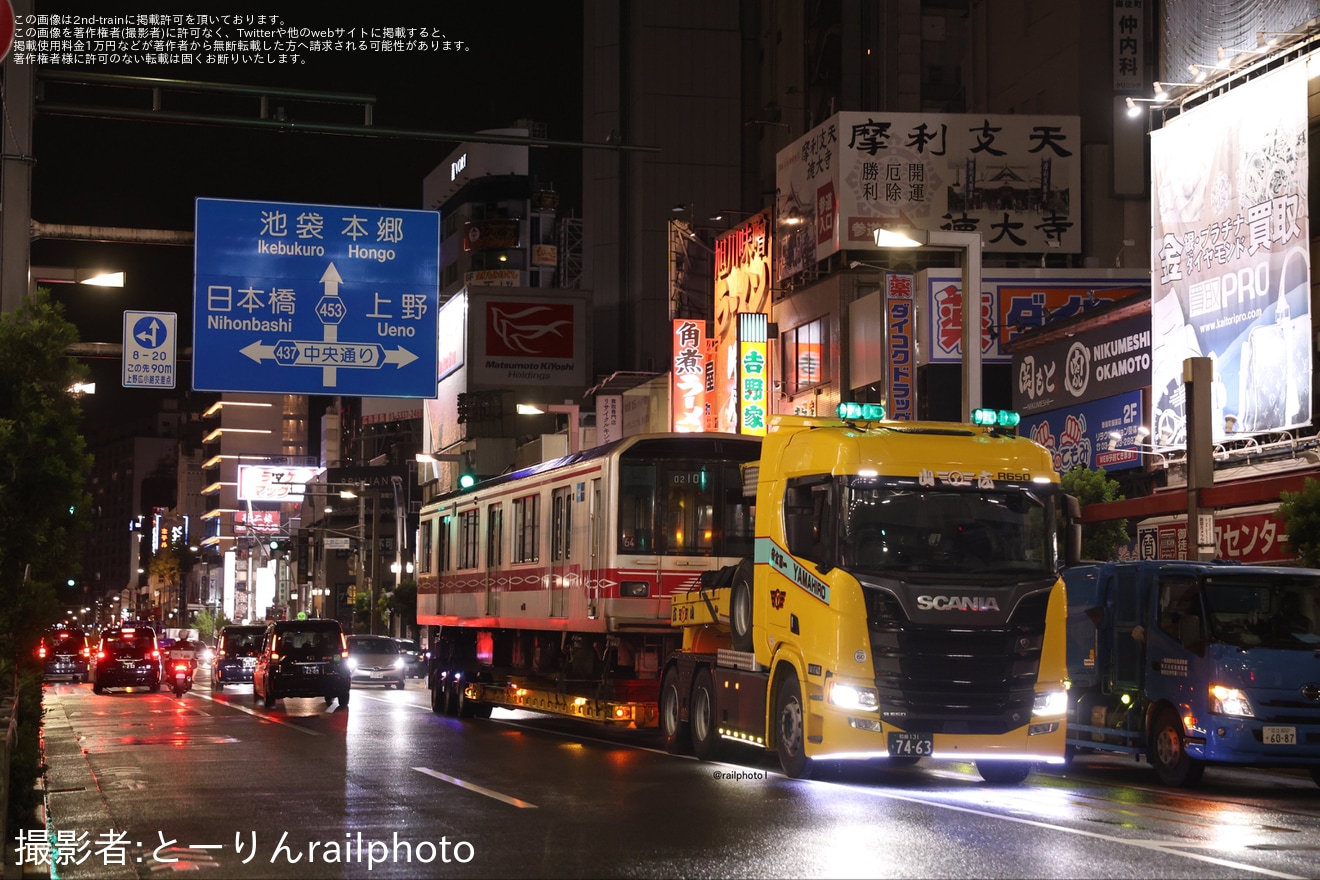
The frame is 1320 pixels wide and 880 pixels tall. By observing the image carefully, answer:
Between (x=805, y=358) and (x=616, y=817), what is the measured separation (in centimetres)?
3564

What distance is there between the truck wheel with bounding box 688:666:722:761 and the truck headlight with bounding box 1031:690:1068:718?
160 inches

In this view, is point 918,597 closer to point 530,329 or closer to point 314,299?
point 314,299

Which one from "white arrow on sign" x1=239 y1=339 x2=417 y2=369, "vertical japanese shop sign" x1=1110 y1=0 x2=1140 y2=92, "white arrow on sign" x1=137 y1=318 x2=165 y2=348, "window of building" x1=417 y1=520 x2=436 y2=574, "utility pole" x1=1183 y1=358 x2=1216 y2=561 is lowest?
"window of building" x1=417 y1=520 x2=436 y2=574

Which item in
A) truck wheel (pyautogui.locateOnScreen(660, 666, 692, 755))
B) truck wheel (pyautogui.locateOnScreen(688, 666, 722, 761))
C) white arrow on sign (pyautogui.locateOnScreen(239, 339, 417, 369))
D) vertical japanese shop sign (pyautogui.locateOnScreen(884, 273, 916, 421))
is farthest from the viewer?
vertical japanese shop sign (pyautogui.locateOnScreen(884, 273, 916, 421))

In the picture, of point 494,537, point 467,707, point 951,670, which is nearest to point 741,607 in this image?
point 951,670

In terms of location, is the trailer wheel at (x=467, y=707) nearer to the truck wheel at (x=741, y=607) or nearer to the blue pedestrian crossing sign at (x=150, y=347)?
the blue pedestrian crossing sign at (x=150, y=347)

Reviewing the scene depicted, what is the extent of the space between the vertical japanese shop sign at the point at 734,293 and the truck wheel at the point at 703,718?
26629mm

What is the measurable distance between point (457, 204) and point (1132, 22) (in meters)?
91.7

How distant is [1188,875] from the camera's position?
382 inches

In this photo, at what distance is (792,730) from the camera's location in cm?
1612

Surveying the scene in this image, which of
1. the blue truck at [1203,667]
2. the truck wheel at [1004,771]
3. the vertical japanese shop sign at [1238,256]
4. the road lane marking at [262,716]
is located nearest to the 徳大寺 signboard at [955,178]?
the vertical japanese shop sign at [1238,256]

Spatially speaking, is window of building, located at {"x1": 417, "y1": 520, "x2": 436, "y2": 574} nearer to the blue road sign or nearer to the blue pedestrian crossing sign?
the blue road sign

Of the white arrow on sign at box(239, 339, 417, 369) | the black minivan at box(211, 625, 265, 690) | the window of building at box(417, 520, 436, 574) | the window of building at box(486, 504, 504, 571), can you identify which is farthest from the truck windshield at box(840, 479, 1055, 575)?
the black minivan at box(211, 625, 265, 690)

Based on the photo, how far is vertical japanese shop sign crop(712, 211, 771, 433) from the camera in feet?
158
